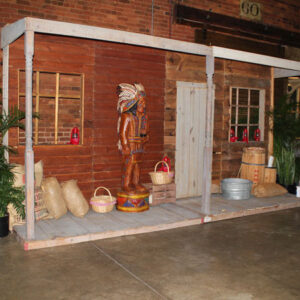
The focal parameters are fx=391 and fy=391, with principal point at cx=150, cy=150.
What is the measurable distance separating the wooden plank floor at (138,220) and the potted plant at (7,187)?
211 mm

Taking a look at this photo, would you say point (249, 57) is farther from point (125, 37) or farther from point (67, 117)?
point (67, 117)

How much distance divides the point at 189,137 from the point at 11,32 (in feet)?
12.3

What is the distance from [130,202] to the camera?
6.13m

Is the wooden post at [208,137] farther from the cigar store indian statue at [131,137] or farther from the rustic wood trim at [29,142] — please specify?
the rustic wood trim at [29,142]

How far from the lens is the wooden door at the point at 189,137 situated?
7.37m

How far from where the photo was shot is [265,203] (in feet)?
23.0

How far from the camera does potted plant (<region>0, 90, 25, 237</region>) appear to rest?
5062 millimetres

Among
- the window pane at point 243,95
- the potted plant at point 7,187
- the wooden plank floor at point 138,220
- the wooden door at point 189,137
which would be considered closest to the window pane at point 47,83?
the potted plant at point 7,187

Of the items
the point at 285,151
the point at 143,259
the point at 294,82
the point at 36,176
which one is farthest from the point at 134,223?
the point at 294,82

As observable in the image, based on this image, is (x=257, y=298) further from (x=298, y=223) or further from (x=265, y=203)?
(x=265, y=203)

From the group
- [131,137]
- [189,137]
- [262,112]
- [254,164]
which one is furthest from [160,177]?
[262,112]

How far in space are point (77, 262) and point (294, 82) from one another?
26.2ft

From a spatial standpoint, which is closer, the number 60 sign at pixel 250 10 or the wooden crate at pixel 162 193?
the wooden crate at pixel 162 193

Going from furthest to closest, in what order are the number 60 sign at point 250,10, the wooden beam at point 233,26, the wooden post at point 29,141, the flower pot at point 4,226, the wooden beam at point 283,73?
1. the wooden beam at point 283,73
2. the number 60 sign at point 250,10
3. the wooden beam at point 233,26
4. the flower pot at point 4,226
5. the wooden post at point 29,141
